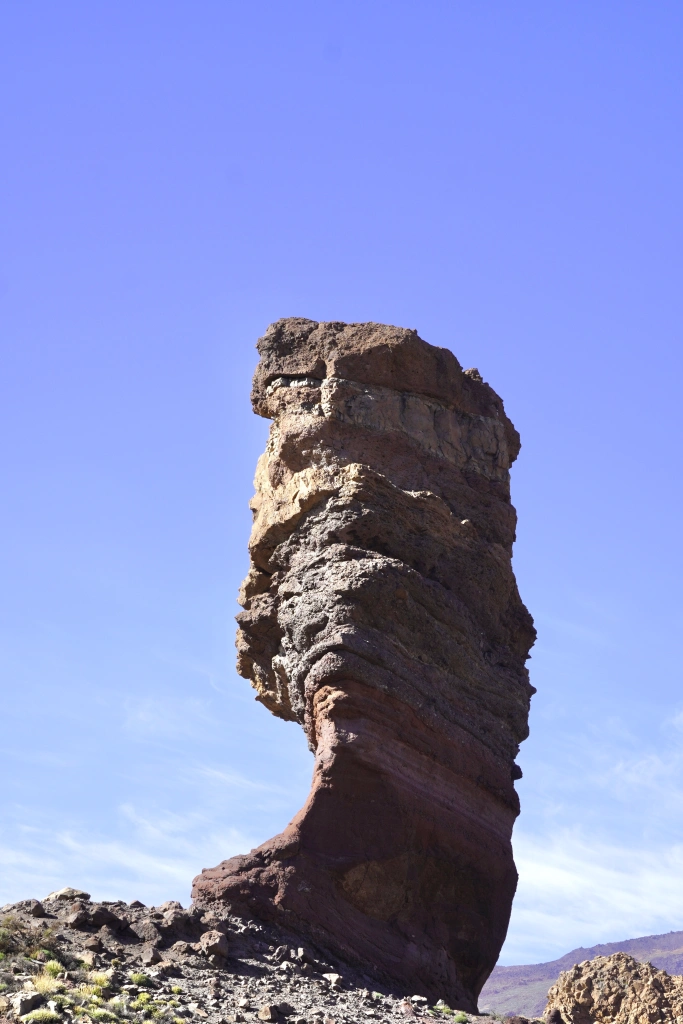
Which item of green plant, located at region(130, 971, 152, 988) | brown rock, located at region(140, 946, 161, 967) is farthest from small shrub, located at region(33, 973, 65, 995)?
brown rock, located at region(140, 946, 161, 967)

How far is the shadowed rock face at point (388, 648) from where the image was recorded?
2123cm

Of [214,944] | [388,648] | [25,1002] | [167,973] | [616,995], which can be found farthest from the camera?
[616,995]

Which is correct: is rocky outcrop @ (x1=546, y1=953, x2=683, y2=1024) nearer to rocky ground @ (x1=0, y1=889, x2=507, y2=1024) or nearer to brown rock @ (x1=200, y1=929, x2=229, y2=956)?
rocky ground @ (x1=0, y1=889, x2=507, y2=1024)

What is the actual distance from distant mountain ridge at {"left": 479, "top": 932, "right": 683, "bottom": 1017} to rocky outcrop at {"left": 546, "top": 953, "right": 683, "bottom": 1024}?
6569 centimetres

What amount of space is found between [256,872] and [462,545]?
26.9 feet

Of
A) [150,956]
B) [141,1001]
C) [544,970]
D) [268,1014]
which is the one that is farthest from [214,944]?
[544,970]

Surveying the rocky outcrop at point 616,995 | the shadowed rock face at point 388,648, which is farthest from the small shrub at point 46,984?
the rocky outcrop at point 616,995

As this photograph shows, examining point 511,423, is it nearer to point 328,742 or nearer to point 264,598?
point 264,598

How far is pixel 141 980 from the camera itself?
1706 centimetres

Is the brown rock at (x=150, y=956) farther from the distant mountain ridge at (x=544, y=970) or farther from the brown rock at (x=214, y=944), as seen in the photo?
the distant mountain ridge at (x=544, y=970)

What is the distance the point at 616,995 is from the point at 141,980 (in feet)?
33.4

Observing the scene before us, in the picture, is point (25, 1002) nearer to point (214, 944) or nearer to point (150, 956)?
point (150, 956)

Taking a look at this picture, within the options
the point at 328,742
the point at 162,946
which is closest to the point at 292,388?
the point at 328,742

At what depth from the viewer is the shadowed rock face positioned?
69.7 feet
